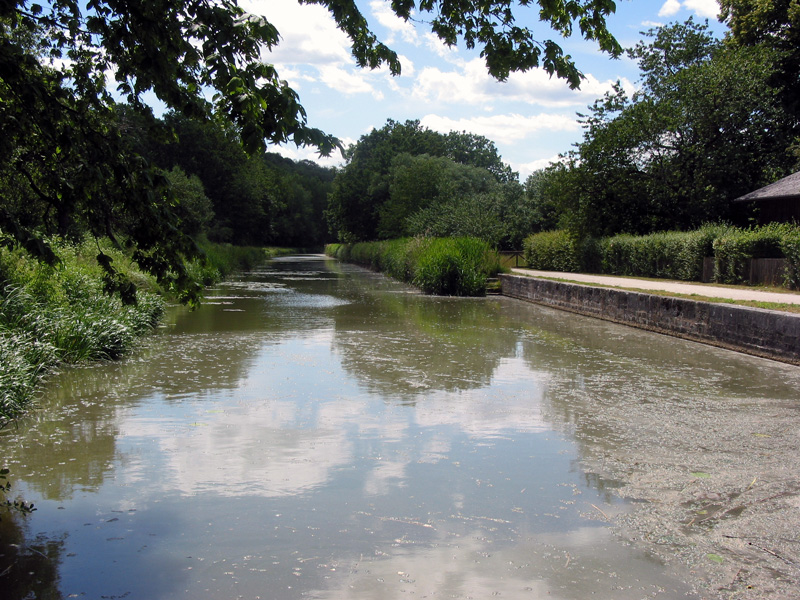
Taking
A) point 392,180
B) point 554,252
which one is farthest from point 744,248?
point 392,180

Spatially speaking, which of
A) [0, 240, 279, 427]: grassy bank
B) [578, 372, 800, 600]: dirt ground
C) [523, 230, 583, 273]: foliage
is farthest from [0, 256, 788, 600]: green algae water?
[523, 230, 583, 273]: foliage

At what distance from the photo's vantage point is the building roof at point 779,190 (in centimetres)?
2688

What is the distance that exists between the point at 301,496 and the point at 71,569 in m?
1.58

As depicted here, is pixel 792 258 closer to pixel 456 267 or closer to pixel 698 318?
pixel 698 318

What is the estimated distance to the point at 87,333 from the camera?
34.9 feet

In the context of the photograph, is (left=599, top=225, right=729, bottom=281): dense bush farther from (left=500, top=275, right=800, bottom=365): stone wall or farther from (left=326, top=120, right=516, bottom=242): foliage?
(left=326, top=120, right=516, bottom=242): foliage

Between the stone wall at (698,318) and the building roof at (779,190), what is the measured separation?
1176 centimetres

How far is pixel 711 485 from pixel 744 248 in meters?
19.3

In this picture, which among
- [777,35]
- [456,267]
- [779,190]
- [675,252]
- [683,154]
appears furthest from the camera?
[777,35]

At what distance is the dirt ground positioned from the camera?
161 inches

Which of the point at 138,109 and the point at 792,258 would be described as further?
the point at 792,258

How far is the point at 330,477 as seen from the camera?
5.61 meters

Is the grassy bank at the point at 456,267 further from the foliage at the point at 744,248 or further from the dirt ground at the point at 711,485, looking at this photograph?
the dirt ground at the point at 711,485

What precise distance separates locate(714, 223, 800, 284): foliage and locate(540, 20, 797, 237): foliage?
7796 mm
